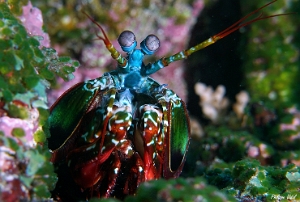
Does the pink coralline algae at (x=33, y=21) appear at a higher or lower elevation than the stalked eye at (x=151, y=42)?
higher

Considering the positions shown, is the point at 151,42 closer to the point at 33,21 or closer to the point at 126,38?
the point at 126,38

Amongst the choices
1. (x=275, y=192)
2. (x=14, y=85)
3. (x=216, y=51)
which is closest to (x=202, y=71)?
(x=216, y=51)

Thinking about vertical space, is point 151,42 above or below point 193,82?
below

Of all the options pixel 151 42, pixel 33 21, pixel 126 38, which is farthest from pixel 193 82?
pixel 126 38

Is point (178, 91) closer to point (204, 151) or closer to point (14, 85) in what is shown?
point (204, 151)

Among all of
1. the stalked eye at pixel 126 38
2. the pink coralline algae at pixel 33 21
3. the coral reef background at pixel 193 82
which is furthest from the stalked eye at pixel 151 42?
the pink coralline algae at pixel 33 21

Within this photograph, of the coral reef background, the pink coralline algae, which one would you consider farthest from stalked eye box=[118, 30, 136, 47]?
the pink coralline algae

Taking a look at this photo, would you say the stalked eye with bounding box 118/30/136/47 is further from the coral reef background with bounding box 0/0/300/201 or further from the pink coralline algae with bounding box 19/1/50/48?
the pink coralline algae with bounding box 19/1/50/48

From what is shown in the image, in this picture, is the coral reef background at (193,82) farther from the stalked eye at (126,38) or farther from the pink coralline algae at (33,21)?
the stalked eye at (126,38)
